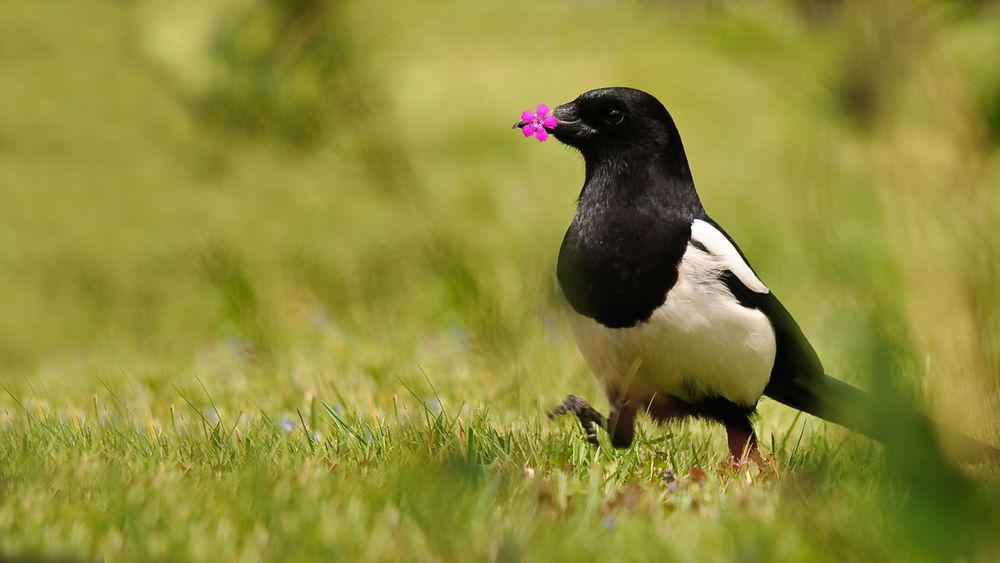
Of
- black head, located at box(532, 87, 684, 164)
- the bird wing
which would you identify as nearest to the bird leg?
the bird wing

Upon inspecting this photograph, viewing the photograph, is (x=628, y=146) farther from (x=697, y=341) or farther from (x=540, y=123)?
(x=697, y=341)

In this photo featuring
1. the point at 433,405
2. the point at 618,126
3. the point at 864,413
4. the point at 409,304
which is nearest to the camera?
the point at 864,413

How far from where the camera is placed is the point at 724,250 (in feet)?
9.40

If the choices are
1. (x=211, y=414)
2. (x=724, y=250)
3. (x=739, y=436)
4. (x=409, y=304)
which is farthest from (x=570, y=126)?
(x=409, y=304)

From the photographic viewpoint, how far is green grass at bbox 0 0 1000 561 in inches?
54.0

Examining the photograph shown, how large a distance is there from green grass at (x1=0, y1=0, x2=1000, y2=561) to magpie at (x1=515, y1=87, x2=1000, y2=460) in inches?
4.8

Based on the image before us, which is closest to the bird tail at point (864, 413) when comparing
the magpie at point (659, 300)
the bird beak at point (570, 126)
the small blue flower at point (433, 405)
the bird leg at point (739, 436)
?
the magpie at point (659, 300)

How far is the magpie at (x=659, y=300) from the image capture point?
281 centimetres

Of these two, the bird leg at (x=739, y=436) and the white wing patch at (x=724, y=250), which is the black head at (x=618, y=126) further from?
the bird leg at (x=739, y=436)

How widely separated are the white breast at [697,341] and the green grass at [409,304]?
17 centimetres

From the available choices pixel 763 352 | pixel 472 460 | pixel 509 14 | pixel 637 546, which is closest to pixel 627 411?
pixel 763 352

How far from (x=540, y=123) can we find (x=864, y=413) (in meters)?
2.15

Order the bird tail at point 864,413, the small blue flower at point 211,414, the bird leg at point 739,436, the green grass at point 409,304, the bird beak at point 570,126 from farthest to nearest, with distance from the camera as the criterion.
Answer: the small blue flower at point 211,414
the bird beak at point 570,126
the bird leg at point 739,436
the green grass at point 409,304
the bird tail at point 864,413

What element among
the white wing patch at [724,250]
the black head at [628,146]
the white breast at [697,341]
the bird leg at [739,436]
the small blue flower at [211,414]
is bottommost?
the small blue flower at [211,414]
